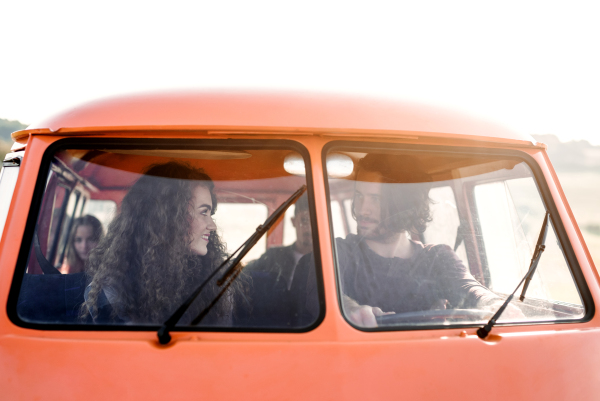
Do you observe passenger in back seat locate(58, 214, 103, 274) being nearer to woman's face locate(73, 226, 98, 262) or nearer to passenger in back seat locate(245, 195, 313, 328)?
woman's face locate(73, 226, 98, 262)

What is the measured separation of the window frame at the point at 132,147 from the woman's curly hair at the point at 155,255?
115 mm

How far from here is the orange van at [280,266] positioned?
1.37 meters

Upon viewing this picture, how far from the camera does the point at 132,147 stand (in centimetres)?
163

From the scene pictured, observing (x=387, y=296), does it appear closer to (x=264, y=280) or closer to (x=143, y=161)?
(x=264, y=280)

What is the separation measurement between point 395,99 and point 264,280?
0.97 meters

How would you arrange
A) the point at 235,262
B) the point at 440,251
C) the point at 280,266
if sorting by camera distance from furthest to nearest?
1. the point at 440,251
2. the point at 280,266
3. the point at 235,262

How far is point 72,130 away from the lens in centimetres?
160

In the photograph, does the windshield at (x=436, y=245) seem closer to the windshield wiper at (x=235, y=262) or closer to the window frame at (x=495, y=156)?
the window frame at (x=495, y=156)

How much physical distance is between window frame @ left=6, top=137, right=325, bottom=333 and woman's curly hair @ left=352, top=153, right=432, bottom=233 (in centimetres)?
39

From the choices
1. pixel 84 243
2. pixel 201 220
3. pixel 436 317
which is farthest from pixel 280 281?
pixel 84 243

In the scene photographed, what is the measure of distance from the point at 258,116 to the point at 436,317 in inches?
42.4

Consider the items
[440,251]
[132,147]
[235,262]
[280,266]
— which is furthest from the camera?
[440,251]

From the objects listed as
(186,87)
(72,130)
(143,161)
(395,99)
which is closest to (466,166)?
(395,99)

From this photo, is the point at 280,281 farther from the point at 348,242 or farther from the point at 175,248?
the point at 175,248
